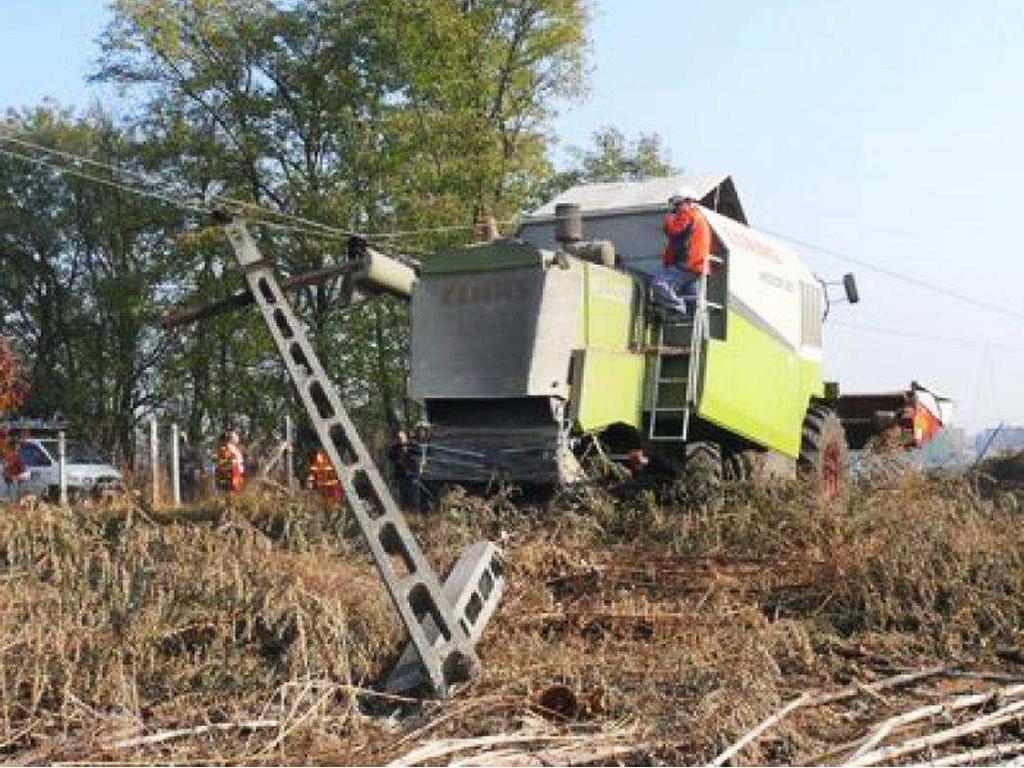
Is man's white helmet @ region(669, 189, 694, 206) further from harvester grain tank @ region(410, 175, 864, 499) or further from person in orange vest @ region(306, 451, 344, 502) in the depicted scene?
person in orange vest @ region(306, 451, 344, 502)

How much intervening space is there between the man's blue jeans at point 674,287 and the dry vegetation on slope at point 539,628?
2.35m

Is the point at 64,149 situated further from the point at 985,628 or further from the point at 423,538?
the point at 985,628

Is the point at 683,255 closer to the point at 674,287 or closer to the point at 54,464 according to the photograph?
the point at 674,287

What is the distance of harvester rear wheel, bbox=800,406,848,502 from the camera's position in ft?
44.7

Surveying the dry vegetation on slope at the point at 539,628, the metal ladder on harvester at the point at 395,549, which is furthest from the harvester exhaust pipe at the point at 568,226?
the metal ladder on harvester at the point at 395,549

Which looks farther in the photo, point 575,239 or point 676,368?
point 575,239

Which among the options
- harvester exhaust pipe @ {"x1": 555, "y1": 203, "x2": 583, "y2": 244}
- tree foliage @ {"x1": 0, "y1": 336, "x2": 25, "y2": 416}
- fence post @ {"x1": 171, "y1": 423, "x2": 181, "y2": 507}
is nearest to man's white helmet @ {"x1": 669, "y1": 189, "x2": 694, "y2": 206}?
harvester exhaust pipe @ {"x1": 555, "y1": 203, "x2": 583, "y2": 244}

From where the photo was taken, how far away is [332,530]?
31.2ft

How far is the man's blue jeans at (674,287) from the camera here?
1142 centimetres

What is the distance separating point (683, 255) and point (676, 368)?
909mm

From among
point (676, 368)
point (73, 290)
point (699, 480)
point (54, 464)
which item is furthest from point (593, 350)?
point (73, 290)

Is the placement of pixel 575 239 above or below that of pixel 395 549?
above

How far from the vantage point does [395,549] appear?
649 cm

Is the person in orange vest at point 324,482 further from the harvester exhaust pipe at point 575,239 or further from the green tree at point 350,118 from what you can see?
the green tree at point 350,118
